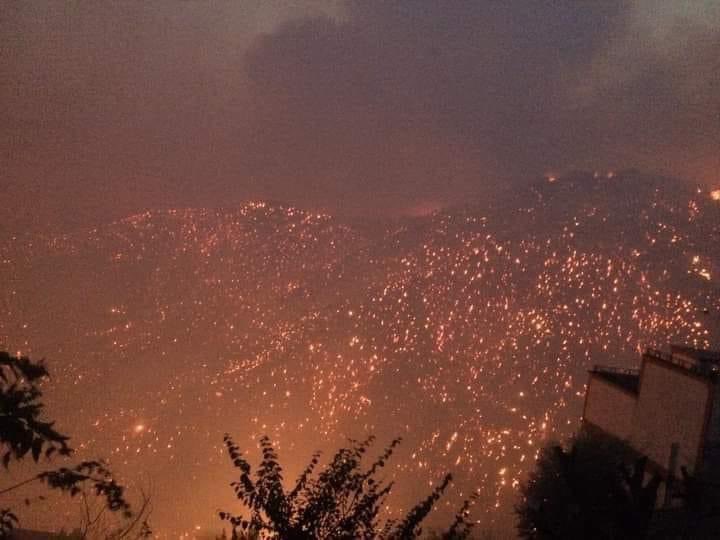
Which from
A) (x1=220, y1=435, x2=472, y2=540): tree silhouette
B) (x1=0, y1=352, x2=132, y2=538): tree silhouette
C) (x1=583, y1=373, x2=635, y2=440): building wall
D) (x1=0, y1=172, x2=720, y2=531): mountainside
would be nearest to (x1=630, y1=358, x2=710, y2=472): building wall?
(x1=583, y1=373, x2=635, y2=440): building wall

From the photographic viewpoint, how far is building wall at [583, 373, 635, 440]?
1523 centimetres

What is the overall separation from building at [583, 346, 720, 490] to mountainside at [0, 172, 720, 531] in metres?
16.7

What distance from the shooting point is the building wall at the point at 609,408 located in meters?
15.2

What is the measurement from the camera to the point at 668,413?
13.2 m

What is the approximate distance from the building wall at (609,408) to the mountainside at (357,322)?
48.5ft

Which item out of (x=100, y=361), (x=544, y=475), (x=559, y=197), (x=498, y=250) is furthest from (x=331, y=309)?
(x=544, y=475)

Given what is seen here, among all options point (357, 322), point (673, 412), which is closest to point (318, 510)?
point (673, 412)

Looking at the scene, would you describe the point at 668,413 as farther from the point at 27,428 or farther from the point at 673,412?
the point at 27,428

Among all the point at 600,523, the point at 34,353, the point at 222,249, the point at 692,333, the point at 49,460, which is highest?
the point at 222,249

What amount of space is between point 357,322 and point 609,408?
38.6m

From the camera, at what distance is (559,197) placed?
66125mm

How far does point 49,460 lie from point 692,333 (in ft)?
133

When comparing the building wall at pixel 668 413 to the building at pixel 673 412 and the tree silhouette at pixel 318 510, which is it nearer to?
the building at pixel 673 412

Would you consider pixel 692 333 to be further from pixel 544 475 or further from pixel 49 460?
pixel 49 460
